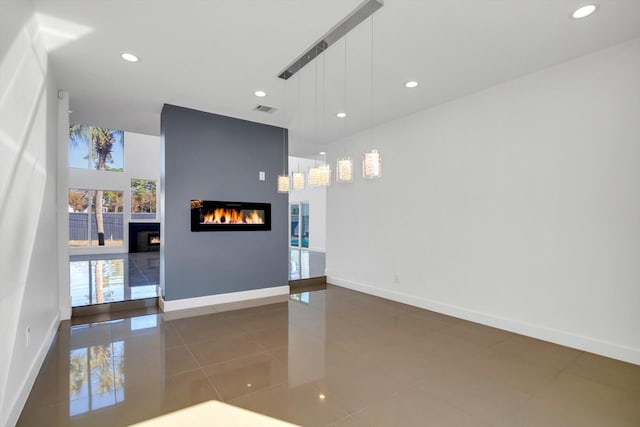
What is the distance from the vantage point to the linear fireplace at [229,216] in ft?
15.3

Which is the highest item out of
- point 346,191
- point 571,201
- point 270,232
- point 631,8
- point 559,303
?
point 631,8

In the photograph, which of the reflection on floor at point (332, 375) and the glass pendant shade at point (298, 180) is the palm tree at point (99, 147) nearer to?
the reflection on floor at point (332, 375)

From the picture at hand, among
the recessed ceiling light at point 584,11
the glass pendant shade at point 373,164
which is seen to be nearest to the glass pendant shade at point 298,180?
the glass pendant shade at point 373,164

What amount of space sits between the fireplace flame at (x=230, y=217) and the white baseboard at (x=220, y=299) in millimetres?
1148

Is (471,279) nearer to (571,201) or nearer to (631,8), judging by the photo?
(571,201)

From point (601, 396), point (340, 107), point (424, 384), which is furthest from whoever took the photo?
point (340, 107)

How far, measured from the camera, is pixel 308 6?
7.81 feet

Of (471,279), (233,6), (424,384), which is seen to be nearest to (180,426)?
(424,384)

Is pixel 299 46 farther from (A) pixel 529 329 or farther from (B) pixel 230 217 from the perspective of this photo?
(A) pixel 529 329

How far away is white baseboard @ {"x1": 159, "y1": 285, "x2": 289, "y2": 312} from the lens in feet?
14.6

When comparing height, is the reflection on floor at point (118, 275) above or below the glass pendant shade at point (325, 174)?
below

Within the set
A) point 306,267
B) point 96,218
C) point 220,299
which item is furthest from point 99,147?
point 220,299

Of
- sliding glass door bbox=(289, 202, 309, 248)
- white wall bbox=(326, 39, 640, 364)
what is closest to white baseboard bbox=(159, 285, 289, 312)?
white wall bbox=(326, 39, 640, 364)

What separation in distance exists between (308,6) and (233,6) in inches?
22.9
